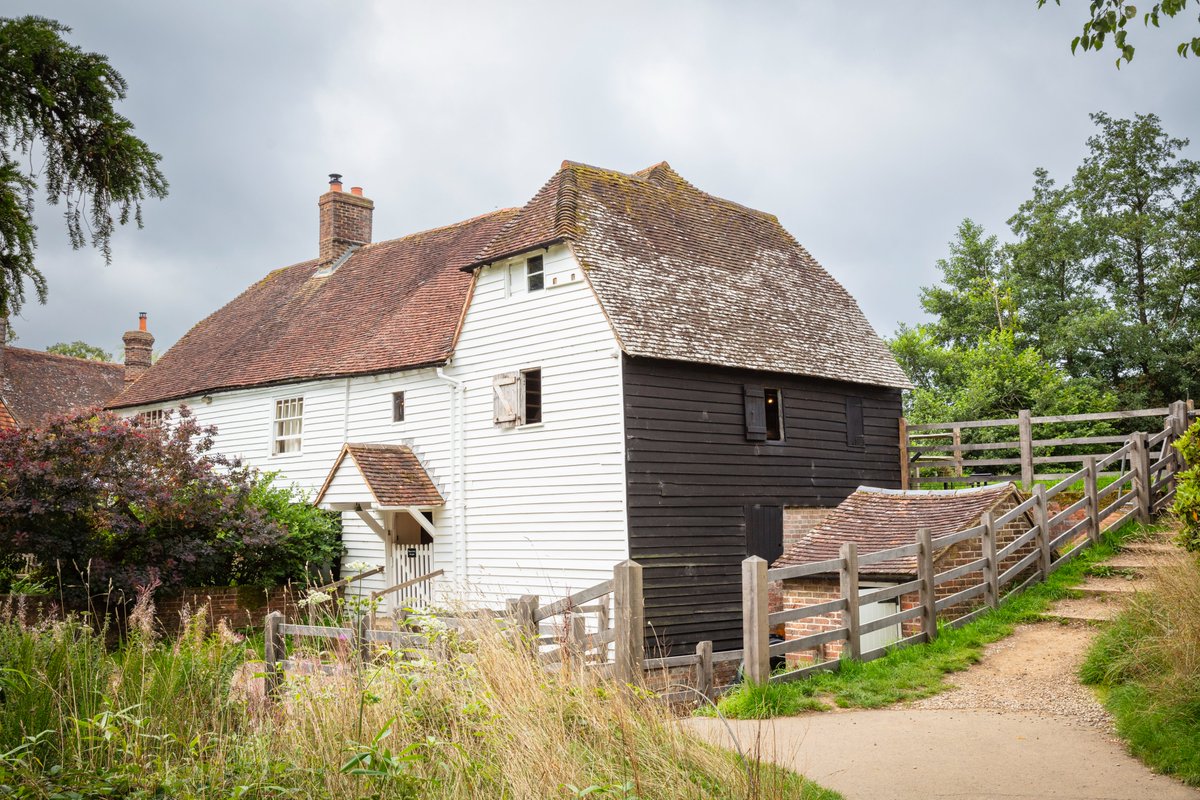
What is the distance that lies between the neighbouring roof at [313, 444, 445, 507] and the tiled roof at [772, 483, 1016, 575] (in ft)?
23.5

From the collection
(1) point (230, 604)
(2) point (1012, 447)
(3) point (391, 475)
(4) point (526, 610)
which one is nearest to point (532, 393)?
(3) point (391, 475)

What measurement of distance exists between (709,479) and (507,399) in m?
3.94

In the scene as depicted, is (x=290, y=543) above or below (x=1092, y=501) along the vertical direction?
below

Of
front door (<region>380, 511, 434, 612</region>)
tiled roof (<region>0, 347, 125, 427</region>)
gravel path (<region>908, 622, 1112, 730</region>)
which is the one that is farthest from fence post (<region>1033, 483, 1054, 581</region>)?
tiled roof (<region>0, 347, 125, 427</region>)

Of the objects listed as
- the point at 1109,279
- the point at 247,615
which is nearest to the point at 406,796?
the point at 247,615

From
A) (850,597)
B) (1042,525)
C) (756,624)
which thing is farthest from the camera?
(1042,525)

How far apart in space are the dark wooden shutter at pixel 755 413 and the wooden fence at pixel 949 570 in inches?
188

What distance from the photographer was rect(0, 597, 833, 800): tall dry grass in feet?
16.2

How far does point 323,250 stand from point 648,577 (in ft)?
54.8

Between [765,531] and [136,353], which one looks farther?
[136,353]

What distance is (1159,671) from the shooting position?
322 inches

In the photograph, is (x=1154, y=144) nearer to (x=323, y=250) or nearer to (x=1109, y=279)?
(x=1109, y=279)

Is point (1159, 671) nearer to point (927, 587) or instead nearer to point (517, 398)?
point (927, 587)

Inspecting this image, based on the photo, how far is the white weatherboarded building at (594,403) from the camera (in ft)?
54.1
